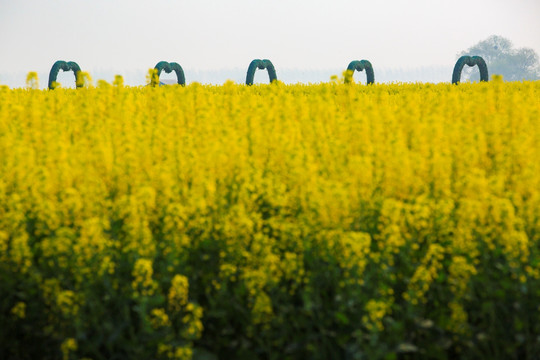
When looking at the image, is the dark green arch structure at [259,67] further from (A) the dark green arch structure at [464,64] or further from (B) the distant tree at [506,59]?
(B) the distant tree at [506,59]

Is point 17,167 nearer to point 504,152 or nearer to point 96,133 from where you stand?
point 96,133

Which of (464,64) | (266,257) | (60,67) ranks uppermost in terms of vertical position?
(60,67)

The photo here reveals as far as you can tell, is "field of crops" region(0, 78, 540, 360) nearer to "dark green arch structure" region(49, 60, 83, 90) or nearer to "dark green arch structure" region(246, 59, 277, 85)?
"dark green arch structure" region(49, 60, 83, 90)

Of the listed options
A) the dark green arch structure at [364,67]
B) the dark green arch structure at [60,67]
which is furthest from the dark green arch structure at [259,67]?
the dark green arch structure at [60,67]

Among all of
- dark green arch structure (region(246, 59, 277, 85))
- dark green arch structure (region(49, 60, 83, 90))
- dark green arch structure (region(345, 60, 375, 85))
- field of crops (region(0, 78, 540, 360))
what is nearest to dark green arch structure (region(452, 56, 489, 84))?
dark green arch structure (region(345, 60, 375, 85))

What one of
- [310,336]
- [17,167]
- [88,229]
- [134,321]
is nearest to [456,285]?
[310,336]

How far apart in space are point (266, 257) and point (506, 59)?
304ft

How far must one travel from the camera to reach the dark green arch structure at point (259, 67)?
15547 millimetres

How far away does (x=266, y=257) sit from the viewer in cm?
397

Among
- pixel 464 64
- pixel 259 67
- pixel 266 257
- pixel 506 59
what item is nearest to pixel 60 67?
pixel 259 67

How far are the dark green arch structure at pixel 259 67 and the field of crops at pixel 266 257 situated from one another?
10364 millimetres

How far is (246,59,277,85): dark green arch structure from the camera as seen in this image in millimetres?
15547

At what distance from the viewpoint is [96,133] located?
19.4 ft

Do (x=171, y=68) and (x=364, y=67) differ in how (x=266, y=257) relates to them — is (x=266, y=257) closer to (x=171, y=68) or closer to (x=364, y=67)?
(x=171, y=68)
